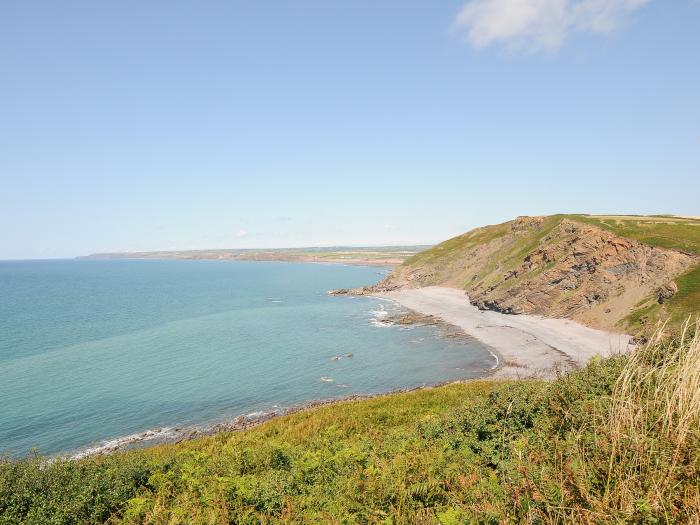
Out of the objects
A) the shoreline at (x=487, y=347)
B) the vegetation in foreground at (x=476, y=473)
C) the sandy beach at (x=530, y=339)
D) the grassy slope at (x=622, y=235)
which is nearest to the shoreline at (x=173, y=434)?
the shoreline at (x=487, y=347)

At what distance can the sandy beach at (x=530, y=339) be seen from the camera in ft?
155

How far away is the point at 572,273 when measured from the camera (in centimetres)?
7400

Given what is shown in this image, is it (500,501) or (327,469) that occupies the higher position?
(500,501)

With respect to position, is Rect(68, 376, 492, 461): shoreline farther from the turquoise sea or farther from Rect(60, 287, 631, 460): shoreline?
the turquoise sea

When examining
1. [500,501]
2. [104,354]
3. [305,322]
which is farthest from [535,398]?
[305,322]

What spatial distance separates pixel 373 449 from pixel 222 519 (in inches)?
234

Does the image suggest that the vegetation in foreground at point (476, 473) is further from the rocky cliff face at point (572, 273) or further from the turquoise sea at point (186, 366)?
the rocky cliff face at point (572, 273)

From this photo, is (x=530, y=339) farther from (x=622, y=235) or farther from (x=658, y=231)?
(x=658, y=231)

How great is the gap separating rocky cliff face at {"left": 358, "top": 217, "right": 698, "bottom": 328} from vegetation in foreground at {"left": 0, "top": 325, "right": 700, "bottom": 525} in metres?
57.2

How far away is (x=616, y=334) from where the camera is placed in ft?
184

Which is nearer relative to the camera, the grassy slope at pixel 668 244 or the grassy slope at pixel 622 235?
the grassy slope at pixel 668 244

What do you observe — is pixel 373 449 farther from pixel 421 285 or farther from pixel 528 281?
pixel 421 285

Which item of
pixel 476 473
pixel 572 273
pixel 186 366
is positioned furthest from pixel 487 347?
pixel 476 473

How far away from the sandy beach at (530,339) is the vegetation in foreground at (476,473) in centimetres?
2552
